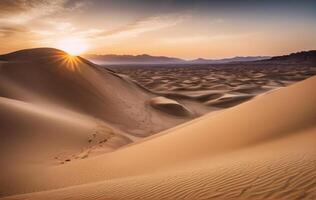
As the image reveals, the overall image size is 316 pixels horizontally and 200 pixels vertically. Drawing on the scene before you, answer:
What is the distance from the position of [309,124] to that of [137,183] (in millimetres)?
5144

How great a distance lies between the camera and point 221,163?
690 cm

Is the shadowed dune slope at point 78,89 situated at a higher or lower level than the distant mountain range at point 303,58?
lower

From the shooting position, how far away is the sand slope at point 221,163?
5.11m

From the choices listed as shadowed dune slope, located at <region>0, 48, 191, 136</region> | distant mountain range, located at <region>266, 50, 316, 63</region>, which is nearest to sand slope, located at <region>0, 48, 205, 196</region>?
shadowed dune slope, located at <region>0, 48, 191, 136</region>

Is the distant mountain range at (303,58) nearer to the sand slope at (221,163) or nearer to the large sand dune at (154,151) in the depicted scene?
the large sand dune at (154,151)

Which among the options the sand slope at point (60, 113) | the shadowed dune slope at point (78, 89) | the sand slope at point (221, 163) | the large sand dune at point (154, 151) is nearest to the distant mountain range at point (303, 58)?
the shadowed dune slope at point (78, 89)

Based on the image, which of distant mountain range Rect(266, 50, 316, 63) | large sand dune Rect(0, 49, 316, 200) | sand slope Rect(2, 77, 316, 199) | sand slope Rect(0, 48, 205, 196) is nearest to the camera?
sand slope Rect(2, 77, 316, 199)

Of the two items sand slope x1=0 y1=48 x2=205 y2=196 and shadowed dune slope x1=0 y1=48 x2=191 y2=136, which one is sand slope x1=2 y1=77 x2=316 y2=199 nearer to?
sand slope x1=0 y1=48 x2=205 y2=196

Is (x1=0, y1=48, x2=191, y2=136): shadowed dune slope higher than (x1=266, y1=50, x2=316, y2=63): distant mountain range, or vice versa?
(x1=266, y1=50, x2=316, y2=63): distant mountain range

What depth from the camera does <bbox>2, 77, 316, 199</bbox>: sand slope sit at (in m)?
5.11

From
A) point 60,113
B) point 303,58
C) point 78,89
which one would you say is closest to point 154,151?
point 60,113

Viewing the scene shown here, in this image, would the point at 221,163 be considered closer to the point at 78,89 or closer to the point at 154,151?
the point at 154,151

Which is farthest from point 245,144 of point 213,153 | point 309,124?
point 309,124

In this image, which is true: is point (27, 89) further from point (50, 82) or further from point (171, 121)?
point (171, 121)
